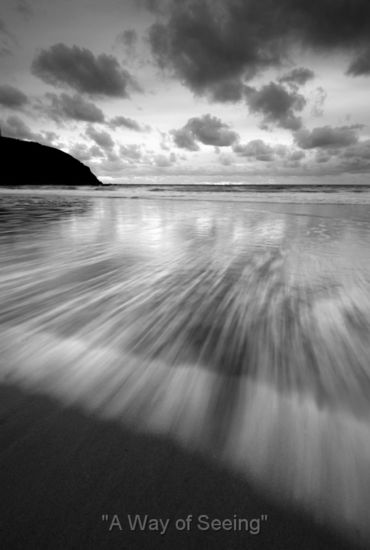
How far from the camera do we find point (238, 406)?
1.38 meters

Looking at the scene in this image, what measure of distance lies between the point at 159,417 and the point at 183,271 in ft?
8.14

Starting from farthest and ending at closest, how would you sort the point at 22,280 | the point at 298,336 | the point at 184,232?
the point at 184,232
the point at 22,280
the point at 298,336

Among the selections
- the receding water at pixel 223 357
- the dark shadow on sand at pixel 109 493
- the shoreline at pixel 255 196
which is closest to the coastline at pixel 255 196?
the shoreline at pixel 255 196

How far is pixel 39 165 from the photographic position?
89688mm

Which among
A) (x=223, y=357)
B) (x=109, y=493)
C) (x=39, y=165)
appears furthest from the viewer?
(x=39, y=165)

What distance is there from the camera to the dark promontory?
81.6 metres

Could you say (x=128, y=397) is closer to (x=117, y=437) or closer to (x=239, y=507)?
(x=117, y=437)

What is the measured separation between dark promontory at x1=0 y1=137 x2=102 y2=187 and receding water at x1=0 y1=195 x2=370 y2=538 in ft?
283

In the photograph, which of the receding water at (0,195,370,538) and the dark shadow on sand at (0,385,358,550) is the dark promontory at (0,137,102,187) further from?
the dark shadow on sand at (0,385,358,550)

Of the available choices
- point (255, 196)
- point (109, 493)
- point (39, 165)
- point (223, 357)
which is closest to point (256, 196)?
point (255, 196)

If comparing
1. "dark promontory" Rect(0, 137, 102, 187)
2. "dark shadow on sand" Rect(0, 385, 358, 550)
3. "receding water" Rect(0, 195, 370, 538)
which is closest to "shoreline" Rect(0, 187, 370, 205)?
"receding water" Rect(0, 195, 370, 538)

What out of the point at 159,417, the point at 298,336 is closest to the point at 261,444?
the point at 159,417

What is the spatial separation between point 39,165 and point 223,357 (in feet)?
348

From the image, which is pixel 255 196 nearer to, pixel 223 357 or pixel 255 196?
pixel 255 196
